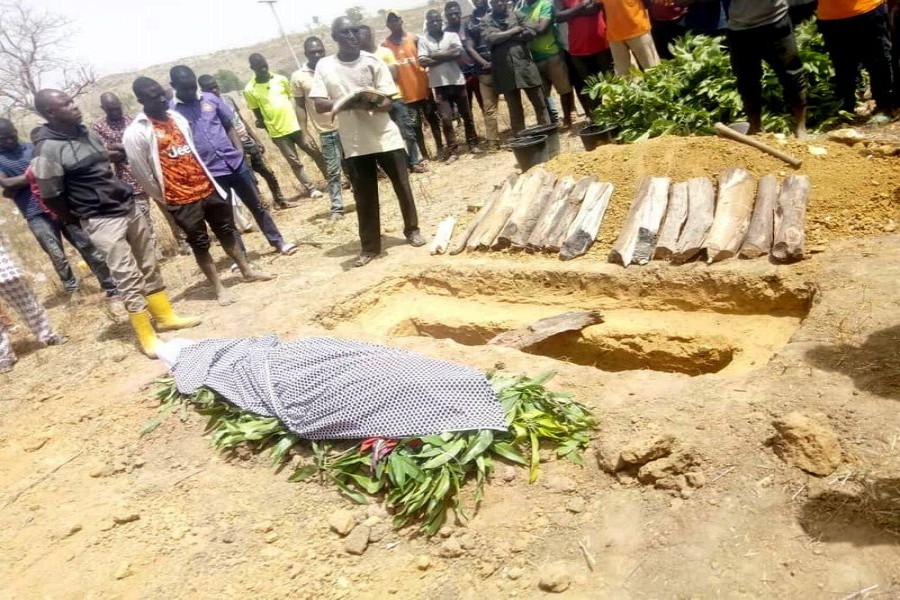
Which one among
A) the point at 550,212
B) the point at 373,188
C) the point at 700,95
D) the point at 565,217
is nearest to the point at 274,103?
the point at 373,188

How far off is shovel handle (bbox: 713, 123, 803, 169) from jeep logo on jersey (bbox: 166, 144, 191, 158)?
431cm

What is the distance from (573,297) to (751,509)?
7.90 ft

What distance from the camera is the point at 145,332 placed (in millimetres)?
4586

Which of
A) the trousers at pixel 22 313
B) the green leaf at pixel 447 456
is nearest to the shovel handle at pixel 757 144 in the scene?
the green leaf at pixel 447 456

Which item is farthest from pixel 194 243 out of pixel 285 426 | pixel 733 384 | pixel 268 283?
pixel 733 384

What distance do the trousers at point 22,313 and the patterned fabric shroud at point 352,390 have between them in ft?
8.48

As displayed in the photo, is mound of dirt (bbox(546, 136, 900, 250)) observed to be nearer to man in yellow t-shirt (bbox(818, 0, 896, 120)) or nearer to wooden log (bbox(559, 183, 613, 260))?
wooden log (bbox(559, 183, 613, 260))

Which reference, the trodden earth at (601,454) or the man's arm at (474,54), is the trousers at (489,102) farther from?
the trodden earth at (601,454)

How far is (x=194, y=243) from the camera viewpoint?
16.8 ft

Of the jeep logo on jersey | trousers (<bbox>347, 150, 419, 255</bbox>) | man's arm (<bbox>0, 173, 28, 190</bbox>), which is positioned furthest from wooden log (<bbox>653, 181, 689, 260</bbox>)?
man's arm (<bbox>0, 173, 28, 190</bbox>)

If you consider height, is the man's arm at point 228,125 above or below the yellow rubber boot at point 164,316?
above

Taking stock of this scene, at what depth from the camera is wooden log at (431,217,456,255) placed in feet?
17.3

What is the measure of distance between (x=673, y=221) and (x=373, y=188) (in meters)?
2.55

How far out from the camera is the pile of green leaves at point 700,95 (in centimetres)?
529
